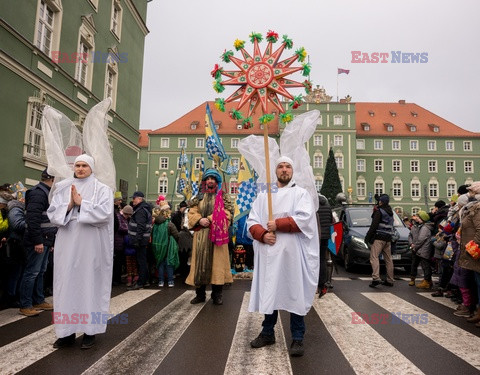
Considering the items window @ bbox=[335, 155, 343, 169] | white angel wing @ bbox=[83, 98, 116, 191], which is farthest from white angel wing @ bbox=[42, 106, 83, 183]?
window @ bbox=[335, 155, 343, 169]

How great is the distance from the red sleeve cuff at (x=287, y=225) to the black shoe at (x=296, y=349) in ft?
3.74

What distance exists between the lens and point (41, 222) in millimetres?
5297

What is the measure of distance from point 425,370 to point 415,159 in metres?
66.5

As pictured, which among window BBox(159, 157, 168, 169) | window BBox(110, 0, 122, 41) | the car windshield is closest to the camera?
the car windshield

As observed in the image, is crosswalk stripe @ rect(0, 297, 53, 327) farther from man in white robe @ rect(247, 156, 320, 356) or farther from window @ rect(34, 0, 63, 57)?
window @ rect(34, 0, 63, 57)

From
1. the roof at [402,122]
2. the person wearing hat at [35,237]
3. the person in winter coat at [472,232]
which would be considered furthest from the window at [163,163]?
the person in winter coat at [472,232]

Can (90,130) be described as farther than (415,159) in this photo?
No

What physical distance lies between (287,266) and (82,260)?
223 centimetres

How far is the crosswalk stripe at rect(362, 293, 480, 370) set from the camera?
12.6 feet

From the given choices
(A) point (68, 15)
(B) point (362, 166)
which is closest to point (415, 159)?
(B) point (362, 166)

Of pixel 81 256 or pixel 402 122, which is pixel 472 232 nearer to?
pixel 81 256

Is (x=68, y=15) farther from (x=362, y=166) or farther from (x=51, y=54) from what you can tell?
(x=362, y=166)

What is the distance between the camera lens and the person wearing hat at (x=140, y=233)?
781 cm

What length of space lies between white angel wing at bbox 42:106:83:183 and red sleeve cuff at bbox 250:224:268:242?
2252 mm
